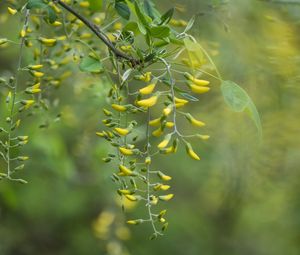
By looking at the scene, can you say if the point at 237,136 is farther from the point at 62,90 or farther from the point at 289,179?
the point at 62,90

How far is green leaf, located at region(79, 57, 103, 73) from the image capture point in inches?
59.5

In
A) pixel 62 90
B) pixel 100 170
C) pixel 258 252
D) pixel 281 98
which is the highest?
pixel 281 98

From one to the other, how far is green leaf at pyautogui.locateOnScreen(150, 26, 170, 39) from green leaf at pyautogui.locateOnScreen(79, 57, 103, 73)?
19 centimetres

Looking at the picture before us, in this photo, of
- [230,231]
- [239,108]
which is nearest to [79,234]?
[230,231]

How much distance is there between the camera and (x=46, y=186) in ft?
13.1

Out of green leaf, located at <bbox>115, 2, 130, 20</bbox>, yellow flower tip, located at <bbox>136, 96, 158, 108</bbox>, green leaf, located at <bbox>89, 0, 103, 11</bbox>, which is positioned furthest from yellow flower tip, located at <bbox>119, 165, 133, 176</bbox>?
green leaf, located at <bbox>89, 0, 103, 11</bbox>

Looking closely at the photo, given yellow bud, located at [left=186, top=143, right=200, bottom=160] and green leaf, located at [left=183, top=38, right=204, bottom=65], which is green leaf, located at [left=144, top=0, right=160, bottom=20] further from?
yellow bud, located at [left=186, top=143, right=200, bottom=160]

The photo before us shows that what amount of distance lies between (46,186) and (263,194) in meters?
1.18

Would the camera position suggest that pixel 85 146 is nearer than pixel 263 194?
Yes

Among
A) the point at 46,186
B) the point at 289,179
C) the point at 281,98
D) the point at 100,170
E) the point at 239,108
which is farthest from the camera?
→ the point at 46,186

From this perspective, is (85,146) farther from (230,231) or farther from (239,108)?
(239,108)

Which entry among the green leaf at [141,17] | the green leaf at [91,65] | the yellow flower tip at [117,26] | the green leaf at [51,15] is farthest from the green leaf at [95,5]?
the green leaf at [141,17]

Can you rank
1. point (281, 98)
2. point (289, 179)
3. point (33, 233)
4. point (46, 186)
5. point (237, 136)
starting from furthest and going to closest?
point (33, 233) < point (46, 186) < point (289, 179) < point (237, 136) < point (281, 98)

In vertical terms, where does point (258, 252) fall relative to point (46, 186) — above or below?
below
